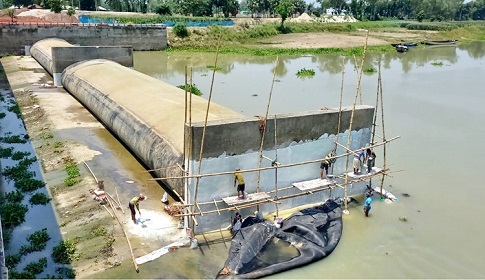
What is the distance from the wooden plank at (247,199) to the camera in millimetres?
9953

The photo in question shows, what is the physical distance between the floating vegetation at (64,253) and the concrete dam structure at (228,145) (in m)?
2.56

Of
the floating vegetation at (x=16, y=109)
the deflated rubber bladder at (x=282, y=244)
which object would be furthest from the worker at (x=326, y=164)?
the floating vegetation at (x=16, y=109)

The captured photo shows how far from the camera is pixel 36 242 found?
379 inches

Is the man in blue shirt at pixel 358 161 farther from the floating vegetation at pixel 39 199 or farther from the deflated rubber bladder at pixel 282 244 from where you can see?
the floating vegetation at pixel 39 199

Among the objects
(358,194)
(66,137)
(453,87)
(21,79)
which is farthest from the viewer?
(453,87)

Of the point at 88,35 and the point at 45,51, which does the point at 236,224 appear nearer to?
the point at 45,51

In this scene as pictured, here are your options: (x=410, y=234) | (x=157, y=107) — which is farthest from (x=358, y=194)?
(x=157, y=107)

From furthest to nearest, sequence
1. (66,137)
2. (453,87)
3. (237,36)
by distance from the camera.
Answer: (237,36) → (453,87) → (66,137)

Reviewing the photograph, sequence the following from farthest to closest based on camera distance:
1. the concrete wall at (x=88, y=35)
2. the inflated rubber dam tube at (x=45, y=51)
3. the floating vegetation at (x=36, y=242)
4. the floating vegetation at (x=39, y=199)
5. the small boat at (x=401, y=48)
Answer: the small boat at (x=401, y=48)
the concrete wall at (x=88, y=35)
the inflated rubber dam tube at (x=45, y=51)
the floating vegetation at (x=39, y=199)
the floating vegetation at (x=36, y=242)

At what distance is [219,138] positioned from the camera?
978 cm

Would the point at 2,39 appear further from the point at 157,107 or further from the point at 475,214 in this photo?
the point at 475,214

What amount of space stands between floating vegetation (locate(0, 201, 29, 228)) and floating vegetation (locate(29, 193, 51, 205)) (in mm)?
289

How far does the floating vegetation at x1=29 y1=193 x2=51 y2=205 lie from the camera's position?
1152 cm

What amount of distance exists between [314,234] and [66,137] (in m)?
11.1
